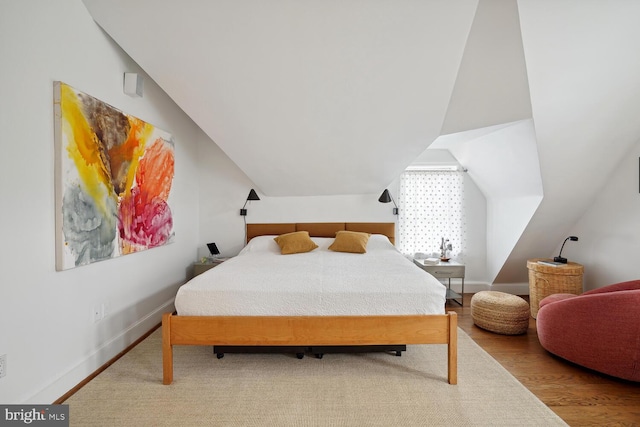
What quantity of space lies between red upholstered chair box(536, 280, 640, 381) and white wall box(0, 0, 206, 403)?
340 cm

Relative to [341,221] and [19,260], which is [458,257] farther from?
[19,260]

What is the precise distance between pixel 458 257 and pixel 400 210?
1007 mm

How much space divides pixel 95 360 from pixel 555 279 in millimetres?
4104

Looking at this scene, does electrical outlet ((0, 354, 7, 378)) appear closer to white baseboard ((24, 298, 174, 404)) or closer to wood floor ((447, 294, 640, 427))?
white baseboard ((24, 298, 174, 404))

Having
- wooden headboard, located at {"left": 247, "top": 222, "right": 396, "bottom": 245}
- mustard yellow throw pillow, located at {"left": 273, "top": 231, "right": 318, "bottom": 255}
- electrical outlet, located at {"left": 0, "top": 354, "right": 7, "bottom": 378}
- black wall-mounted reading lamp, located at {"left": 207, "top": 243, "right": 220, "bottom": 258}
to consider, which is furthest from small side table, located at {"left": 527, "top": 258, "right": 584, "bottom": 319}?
electrical outlet, located at {"left": 0, "top": 354, "right": 7, "bottom": 378}

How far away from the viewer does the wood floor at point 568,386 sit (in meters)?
1.80

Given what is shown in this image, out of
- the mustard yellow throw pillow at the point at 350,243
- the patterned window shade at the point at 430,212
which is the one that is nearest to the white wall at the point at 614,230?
the patterned window shade at the point at 430,212

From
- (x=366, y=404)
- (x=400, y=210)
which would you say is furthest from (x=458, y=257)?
(x=366, y=404)

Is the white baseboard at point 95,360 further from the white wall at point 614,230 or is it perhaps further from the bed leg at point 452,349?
the white wall at point 614,230

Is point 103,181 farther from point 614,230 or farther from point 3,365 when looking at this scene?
point 614,230

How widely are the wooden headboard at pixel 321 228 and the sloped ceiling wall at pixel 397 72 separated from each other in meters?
1.19

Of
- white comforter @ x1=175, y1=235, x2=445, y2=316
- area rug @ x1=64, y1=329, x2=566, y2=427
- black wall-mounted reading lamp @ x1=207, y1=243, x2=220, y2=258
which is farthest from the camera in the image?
black wall-mounted reading lamp @ x1=207, y1=243, x2=220, y2=258

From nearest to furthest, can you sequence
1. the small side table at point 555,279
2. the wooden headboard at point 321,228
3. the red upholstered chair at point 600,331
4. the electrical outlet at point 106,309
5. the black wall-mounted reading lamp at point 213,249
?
the red upholstered chair at point 600,331, the electrical outlet at point 106,309, the small side table at point 555,279, the black wall-mounted reading lamp at point 213,249, the wooden headboard at point 321,228

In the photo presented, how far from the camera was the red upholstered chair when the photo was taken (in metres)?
2.04
